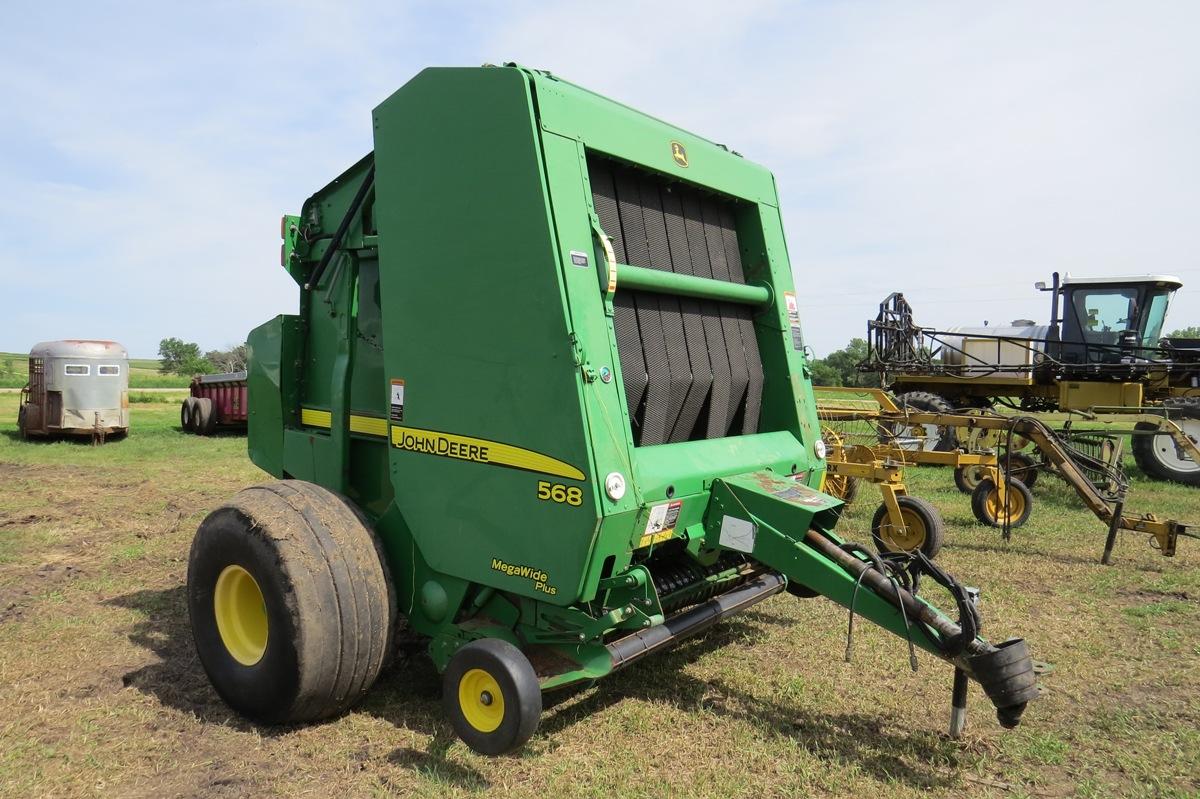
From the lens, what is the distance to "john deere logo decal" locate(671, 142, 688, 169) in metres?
4.12

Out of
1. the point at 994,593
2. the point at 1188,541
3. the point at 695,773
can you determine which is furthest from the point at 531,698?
the point at 1188,541

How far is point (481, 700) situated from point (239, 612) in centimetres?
150

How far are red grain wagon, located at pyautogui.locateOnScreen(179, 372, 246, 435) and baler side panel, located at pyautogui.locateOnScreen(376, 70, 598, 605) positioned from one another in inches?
720

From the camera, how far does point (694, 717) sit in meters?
3.80

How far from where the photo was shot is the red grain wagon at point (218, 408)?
20.5 m

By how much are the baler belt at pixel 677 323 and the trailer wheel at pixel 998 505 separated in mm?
4974

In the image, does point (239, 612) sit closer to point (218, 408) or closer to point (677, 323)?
point (677, 323)

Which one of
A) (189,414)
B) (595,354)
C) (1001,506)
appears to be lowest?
(1001,506)

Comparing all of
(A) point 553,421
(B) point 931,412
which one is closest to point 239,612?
(A) point 553,421

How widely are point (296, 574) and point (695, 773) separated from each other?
1.87 meters

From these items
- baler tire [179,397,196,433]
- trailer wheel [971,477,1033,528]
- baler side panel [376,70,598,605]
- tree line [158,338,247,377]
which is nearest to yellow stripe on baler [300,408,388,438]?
baler side panel [376,70,598,605]

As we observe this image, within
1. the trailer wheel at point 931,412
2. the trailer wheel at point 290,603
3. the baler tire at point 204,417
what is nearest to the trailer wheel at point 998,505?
the trailer wheel at point 931,412

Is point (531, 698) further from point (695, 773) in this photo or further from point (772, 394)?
point (772, 394)

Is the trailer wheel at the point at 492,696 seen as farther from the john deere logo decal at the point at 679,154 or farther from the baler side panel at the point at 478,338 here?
the john deere logo decal at the point at 679,154
